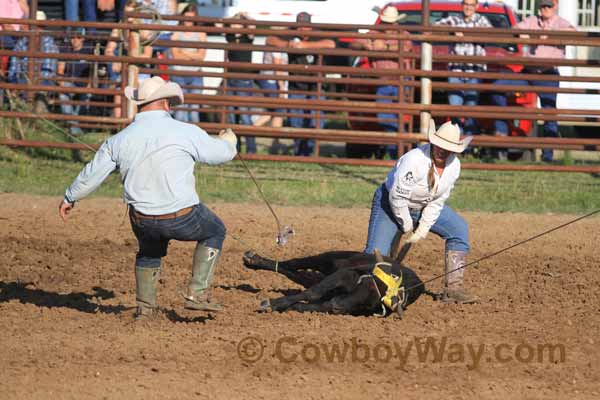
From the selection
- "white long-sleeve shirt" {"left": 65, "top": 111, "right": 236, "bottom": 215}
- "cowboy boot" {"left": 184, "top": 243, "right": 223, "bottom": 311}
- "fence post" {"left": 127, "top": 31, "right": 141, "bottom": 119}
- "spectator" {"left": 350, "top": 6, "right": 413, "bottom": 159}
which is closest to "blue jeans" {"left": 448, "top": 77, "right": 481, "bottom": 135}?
"spectator" {"left": 350, "top": 6, "right": 413, "bottom": 159}

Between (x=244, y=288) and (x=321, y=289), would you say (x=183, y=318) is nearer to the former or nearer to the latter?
(x=321, y=289)

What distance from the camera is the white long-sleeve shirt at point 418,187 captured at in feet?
25.3

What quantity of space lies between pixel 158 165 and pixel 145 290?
2.92ft

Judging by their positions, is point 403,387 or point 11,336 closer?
point 403,387

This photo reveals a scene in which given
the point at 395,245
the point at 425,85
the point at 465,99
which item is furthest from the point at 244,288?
the point at 465,99

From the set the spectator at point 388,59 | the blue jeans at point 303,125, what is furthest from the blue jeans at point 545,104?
the blue jeans at point 303,125

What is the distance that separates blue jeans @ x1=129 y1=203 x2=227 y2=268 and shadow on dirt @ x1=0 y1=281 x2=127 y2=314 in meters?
0.65

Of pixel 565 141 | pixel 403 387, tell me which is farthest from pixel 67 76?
pixel 403 387

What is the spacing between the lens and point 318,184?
502 inches

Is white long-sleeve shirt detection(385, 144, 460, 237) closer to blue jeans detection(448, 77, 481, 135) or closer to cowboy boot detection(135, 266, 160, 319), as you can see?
cowboy boot detection(135, 266, 160, 319)

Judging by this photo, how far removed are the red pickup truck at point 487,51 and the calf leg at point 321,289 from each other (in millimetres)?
6908

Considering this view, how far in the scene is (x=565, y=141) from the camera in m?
12.8

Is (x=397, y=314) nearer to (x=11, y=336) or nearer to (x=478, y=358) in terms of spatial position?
(x=478, y=358)

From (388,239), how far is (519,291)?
1.25 meters
